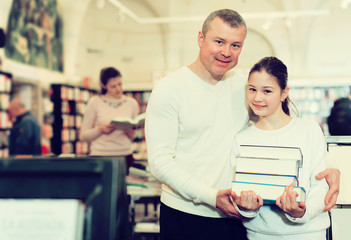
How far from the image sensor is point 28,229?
0.75m

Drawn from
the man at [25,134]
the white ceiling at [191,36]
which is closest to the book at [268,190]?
the man at [25,134]

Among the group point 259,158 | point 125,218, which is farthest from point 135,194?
point 125,218

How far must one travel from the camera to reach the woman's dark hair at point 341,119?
4195mm

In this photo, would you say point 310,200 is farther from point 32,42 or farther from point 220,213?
point 32,42

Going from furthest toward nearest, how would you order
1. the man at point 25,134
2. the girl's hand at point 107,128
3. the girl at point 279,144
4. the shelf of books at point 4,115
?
the shelf of books at point 4,115 < the man at point 25,134 < the girl's hand at point 107,128 < the girl at point 279,144

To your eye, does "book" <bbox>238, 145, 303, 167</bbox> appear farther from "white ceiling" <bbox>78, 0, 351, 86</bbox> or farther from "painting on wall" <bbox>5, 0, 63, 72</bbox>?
"white ceiling" <bbox>78, 0, 351, 86</bbox>

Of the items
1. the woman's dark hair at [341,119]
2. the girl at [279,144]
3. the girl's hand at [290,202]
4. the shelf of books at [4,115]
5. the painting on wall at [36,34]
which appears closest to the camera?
the girl's hand at [290,202]

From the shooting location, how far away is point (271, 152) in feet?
4.57

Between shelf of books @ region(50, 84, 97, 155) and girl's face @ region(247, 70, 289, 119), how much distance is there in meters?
7.76

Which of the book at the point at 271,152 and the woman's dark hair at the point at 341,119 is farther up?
the woman's dark hair at the point at 341,119

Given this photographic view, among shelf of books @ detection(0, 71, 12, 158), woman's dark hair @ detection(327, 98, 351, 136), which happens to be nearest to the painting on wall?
shelf of books @ detection(0, 71, 12, 158)

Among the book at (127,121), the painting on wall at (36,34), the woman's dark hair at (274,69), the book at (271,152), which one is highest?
the painting on wall at (36,34)

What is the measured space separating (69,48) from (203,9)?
4486 mm

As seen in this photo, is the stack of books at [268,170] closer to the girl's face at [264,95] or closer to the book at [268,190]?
the book at [268,190]
